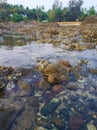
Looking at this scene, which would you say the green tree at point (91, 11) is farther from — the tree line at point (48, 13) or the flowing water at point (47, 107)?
the flowing water at point (47, 107)

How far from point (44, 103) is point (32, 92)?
2.79 ft

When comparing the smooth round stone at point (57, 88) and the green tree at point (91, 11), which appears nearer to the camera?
the smooth round stone at point (57, 88)

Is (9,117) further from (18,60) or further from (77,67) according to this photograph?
(18,60)

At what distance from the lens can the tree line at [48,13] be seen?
78500 millimetres

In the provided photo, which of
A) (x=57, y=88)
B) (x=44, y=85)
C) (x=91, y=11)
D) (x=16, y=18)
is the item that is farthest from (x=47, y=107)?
(x=91, y=11)

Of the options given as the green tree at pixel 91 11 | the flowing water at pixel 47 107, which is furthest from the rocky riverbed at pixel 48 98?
the green tree at pixel 91 11

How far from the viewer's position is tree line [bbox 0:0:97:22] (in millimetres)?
78500

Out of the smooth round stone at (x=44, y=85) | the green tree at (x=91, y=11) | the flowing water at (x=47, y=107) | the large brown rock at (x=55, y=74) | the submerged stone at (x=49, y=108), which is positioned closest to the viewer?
the flowing water at (x=47, y=107)

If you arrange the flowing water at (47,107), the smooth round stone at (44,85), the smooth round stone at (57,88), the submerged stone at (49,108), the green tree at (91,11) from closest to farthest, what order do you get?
the flowing water at (47,107) → the submerged stone at (49,108) → the smooth round stone at (57,88) → the smooth round stone at (44,85) → the green tree at (91,11)

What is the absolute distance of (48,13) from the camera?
83500mm

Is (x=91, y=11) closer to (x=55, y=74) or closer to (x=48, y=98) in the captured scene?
(x=55, y=74)

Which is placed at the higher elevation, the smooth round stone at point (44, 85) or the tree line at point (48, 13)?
the smooth round stone at point (44, 85)

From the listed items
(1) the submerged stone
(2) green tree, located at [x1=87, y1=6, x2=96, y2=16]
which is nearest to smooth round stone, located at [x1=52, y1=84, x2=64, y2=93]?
(1) the submerged stone

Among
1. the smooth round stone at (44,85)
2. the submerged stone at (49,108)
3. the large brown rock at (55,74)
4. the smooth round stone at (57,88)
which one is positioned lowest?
the submerged stone at (49,108)
